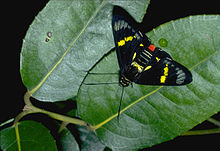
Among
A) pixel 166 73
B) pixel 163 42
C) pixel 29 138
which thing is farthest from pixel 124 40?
pixel 29 138

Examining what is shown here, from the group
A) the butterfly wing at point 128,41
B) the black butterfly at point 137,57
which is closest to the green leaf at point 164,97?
the black butterfly at point 137,57

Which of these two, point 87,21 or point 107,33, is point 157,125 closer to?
point 107,33

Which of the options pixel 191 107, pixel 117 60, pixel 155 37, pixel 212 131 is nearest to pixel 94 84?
pixel 117 60

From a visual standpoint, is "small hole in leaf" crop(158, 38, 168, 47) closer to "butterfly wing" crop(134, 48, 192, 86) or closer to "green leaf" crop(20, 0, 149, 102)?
"butterfly wing" crop(134, 48, 192, 86)

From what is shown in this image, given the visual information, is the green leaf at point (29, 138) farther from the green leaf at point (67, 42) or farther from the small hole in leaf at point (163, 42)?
the small hole in leaf at point (163, 42)

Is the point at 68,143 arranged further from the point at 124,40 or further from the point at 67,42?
A: the point at 124,40

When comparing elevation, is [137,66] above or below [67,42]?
below
